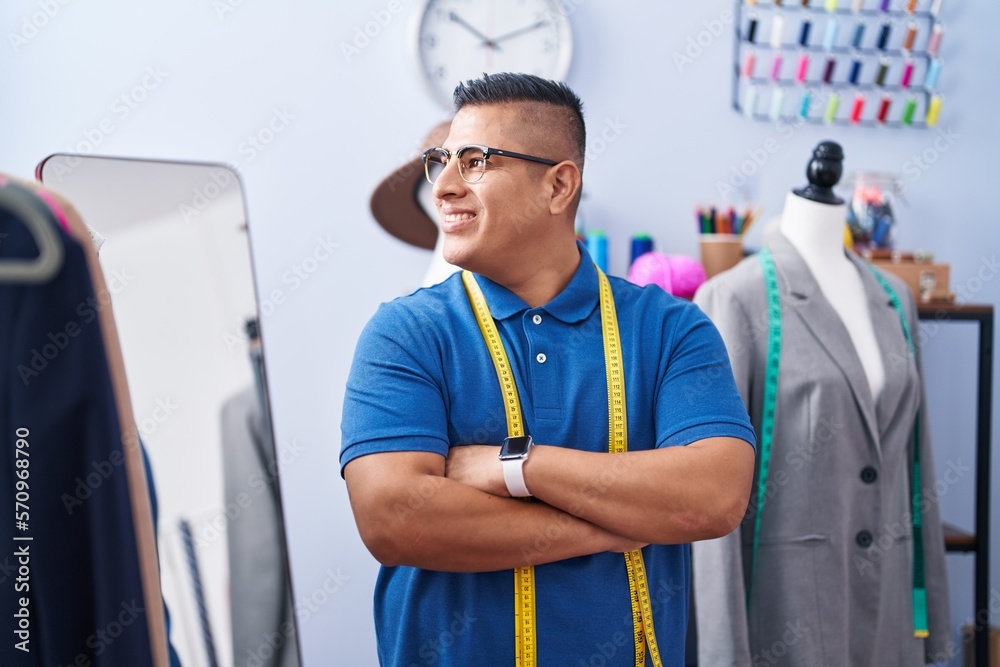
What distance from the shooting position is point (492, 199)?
4.77 ft

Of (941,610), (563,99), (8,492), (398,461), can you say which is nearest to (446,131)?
(563,99)

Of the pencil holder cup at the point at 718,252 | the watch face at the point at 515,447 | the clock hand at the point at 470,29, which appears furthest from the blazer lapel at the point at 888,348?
the clock hand at the point at 470,29

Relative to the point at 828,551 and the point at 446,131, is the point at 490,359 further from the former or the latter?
the point at 828,551

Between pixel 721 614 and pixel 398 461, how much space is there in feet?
3.20

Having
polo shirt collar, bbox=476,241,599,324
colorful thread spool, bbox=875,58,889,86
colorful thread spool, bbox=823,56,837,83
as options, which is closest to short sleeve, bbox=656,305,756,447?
polo shirt collar, bbox=476,241,599,324

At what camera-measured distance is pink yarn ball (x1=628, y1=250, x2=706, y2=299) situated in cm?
256

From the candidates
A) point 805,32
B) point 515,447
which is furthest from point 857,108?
point 515,447

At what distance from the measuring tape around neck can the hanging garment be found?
4.85 ft

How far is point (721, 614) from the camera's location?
1.92 metres

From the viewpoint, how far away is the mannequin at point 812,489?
198 centimetres

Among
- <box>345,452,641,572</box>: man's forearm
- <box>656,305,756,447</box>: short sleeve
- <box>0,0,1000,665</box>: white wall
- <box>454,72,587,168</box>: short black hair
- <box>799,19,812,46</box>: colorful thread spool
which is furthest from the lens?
<box>799,19,812,46</box>: colorful thread spool

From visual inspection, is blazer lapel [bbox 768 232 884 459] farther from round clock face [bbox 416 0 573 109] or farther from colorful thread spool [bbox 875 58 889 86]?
colorful thread spool [bbox 875 58 889 86]

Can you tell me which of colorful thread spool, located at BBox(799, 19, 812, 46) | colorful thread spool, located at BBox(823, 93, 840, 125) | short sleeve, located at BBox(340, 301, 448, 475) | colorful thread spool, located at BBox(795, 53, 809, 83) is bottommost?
short sleeve, located at BBox(340, 301, 448, 475)

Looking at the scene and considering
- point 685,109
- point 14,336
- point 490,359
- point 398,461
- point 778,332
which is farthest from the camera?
point 685,109
